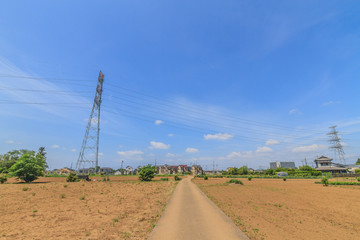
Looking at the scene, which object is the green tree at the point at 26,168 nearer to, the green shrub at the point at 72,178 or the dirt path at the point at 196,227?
the green shrub at the point at 72,178

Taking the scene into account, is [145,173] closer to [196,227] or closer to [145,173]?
[145,173]

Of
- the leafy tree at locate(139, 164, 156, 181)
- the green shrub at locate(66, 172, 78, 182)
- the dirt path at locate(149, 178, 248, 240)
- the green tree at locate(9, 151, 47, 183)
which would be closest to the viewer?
the dirt path at locate(149, 178, 248, 240)

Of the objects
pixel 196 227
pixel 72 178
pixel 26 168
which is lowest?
pixel 72 178

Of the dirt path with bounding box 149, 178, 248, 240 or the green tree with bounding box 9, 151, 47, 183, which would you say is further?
the green tree with bounding box 9, 151, 47, 183

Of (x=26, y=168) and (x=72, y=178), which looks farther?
(x=72, y=178)

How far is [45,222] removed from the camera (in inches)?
440

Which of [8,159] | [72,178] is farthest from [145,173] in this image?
[8,159]

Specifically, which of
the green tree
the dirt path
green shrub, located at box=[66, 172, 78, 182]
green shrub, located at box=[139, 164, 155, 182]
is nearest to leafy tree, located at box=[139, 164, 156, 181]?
green shrub, located at box=[139, 164, 155, 182]

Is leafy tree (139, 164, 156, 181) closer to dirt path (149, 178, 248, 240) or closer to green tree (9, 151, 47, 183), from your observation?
green tree (9, 151, 47, 183)

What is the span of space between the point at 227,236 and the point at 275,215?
24.5 feet

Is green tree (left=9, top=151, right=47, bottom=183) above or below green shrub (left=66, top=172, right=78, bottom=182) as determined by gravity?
above

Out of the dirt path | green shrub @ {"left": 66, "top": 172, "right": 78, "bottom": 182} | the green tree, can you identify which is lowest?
green shrub @ {"left": 66, "top": 172, "right": 78, "bottom": 182}

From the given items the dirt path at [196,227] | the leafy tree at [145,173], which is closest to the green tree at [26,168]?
the leafy tree at [145,173]

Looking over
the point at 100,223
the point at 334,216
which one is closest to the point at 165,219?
the point at 100,223
